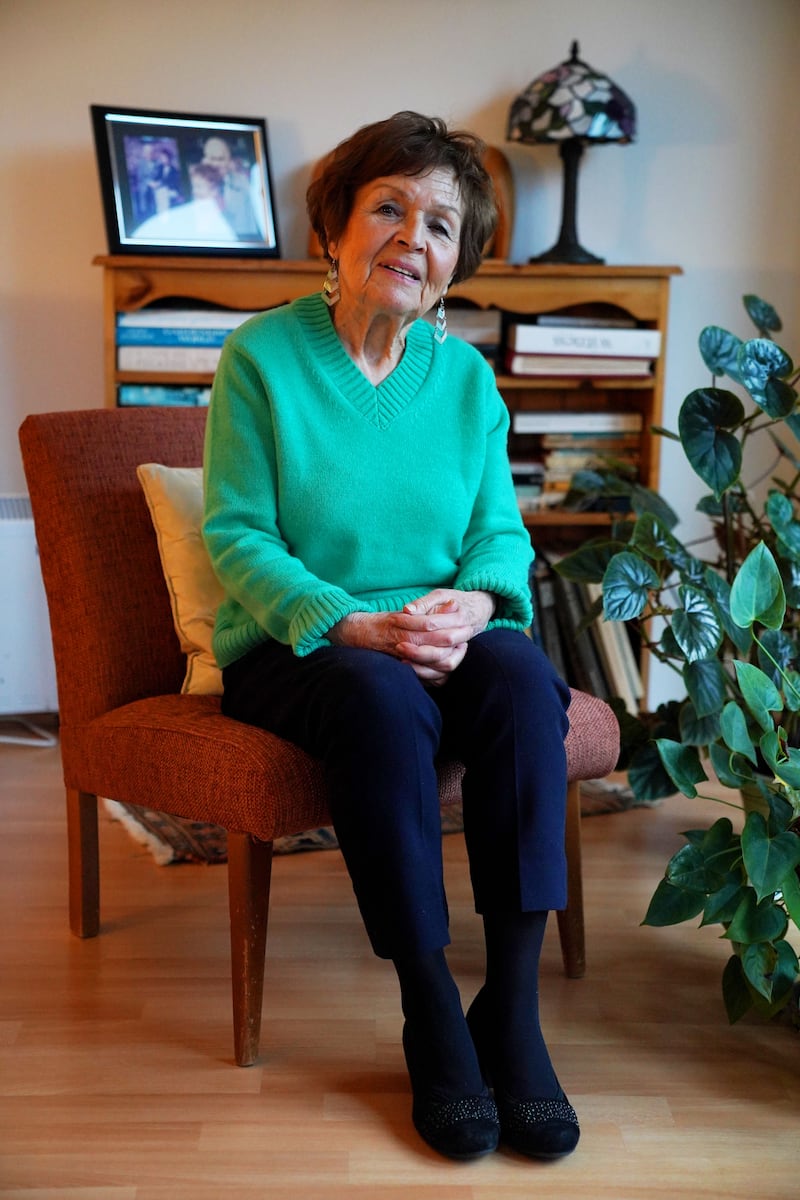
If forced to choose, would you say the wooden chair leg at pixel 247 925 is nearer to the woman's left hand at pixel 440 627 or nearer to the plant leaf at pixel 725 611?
the woman's left hand at pixel 440 627

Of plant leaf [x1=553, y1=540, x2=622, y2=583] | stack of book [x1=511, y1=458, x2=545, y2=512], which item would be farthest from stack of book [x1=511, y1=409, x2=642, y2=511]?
plant leaf [x1=553, y1=540, x2=622, y2=583]

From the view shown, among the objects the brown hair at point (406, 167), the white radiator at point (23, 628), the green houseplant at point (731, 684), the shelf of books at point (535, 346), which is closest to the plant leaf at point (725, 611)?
the green houseplant at point (731, 684)

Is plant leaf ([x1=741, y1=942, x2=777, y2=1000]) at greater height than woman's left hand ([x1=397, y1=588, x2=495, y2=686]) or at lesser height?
lesser

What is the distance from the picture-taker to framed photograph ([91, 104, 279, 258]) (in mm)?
2873

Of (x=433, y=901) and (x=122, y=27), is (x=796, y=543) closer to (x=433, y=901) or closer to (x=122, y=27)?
(x=433, y=901)

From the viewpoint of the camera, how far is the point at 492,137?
3105 millimetres

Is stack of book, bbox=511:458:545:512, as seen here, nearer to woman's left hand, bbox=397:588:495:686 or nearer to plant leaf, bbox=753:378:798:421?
plant leaf, bbox=753:378:798:421

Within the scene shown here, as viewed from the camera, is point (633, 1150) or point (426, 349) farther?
point (426, 349)

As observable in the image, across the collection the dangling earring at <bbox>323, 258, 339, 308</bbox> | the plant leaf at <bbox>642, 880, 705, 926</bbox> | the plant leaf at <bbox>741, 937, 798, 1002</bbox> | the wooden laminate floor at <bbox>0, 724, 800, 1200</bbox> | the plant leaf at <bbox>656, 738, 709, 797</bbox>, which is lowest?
the wooden laminate floor at <bbox>0, 724, 800, 1200</bbox>

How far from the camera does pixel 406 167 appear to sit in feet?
5.48

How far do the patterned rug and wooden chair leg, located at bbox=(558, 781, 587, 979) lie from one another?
1.98 ft

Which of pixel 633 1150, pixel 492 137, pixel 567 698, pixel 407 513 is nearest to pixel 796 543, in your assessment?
pixel 567 698

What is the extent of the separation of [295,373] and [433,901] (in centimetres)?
72

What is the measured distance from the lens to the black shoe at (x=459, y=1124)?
4.53 feet
